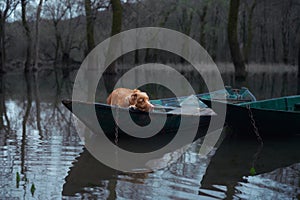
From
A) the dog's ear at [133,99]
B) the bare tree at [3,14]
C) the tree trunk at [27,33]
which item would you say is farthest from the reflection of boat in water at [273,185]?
the tree trunk at [27,33]

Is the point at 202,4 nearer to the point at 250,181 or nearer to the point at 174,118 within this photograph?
the point at 174,118

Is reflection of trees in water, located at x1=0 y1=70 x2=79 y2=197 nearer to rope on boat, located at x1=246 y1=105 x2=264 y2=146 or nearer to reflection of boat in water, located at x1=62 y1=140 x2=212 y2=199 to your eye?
reflection of boat in water, located at x1=62 y1=140 x2=212 y2=199

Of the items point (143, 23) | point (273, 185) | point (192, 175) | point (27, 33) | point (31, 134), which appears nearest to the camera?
point (273, 185)

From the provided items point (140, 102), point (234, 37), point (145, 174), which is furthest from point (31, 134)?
point (234, 37)

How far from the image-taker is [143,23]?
1628 inches

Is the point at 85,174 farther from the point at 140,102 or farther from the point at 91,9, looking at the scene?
the point at 91,9

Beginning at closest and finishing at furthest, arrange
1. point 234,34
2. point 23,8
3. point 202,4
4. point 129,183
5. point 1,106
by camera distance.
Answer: point 129,183
point 1,106
point 234,34
point 23,8
point 202,4

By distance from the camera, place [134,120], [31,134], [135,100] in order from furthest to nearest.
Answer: [31,134] < [135,100] < [134,120]

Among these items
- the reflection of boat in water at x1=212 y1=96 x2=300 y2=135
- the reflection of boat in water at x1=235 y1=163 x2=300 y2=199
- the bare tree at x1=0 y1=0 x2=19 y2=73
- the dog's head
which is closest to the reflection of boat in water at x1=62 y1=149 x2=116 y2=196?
the dog's head


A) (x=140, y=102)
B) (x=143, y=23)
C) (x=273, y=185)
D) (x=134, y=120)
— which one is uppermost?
(x=143, y=23)

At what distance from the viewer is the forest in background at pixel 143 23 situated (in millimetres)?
32513

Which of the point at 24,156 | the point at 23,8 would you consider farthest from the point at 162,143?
the point at 23,8

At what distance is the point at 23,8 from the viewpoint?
3180 cm

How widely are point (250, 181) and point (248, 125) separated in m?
2.49
